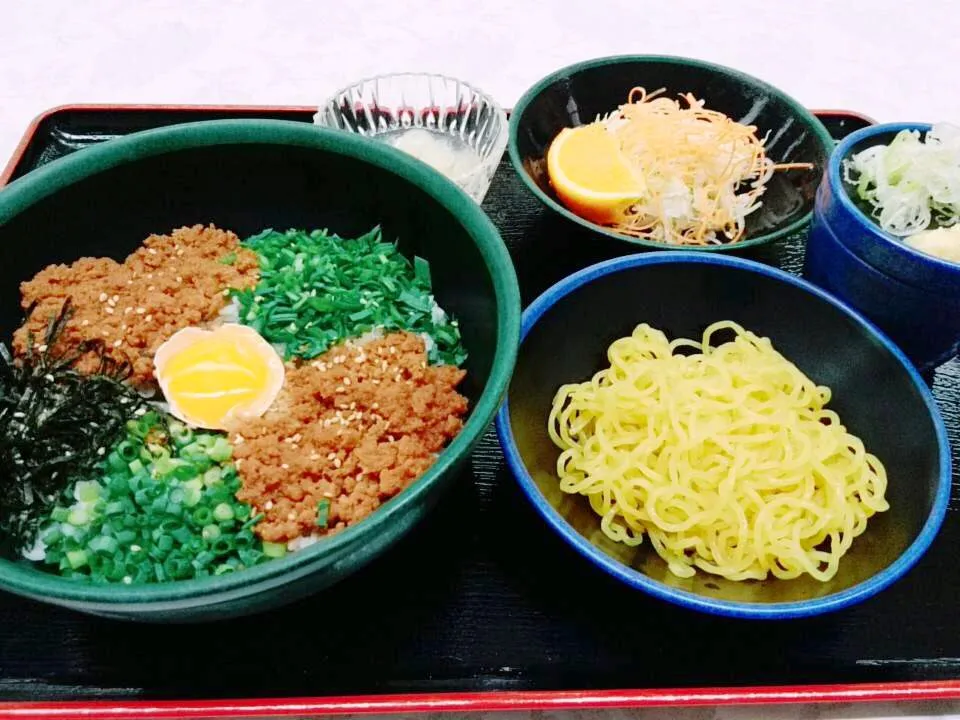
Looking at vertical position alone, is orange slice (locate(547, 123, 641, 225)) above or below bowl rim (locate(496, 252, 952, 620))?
above

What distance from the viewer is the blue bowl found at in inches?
60.6

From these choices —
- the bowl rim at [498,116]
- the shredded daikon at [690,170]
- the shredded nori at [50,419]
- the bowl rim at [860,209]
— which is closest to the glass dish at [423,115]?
the bowl rim at [498,116]

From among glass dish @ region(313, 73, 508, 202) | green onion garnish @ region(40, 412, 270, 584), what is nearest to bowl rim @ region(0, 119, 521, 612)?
green onion garnish @ region(40, 412, 270, 584)

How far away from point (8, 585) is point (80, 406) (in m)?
0.43

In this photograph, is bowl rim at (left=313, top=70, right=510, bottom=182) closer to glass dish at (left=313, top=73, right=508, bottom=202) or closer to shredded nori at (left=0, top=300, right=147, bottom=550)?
glass dish at (left=313, top=73, right=508, bottom=202)

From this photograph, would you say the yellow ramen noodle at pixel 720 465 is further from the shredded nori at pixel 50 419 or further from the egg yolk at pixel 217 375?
the shredded nori at pixel 50 419

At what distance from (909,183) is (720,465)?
0.80m

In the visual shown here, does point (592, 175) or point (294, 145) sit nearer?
point (294, 145)

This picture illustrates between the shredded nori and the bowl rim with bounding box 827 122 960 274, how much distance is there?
1542 mm

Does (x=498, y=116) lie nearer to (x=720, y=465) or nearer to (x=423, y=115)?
(x=423, y=115)

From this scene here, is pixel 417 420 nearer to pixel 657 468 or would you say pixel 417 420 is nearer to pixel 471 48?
pixel 657 468

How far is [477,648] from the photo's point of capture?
130cm

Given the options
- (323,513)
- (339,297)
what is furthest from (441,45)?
(323,513)

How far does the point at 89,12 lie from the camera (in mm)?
3305
